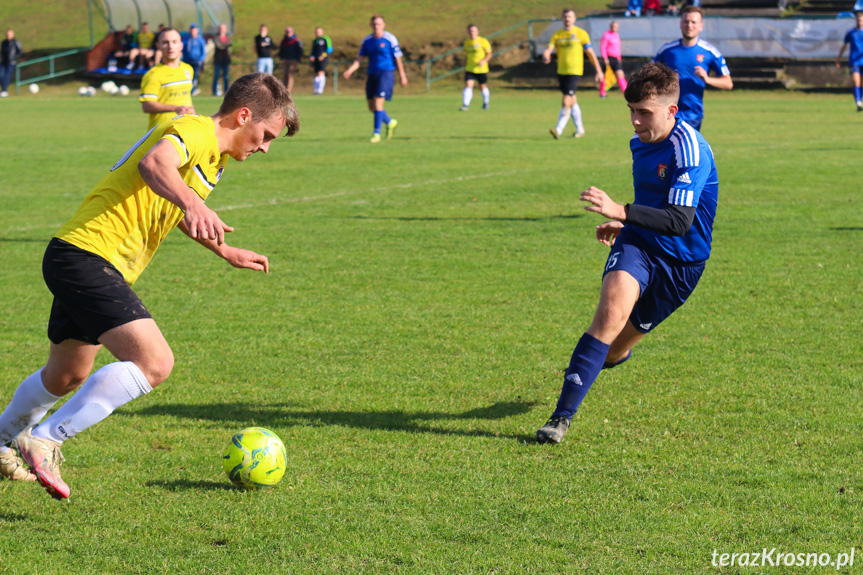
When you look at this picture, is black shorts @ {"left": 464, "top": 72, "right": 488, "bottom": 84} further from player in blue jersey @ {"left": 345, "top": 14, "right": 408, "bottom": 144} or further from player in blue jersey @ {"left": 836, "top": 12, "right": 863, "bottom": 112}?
player in blue jersey @ {"left": 836, "top": 12, "right": 863, "bottom": 112}

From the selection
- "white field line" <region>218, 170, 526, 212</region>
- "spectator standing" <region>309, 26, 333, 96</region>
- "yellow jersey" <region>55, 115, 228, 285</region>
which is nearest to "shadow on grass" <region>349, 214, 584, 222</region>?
"white field line" <region>218, 170, 526, 212</region>

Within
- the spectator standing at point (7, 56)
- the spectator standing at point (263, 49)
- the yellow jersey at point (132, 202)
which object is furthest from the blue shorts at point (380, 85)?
the spectator standing at point (7, 56)

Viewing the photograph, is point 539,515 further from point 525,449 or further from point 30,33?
point 30,33

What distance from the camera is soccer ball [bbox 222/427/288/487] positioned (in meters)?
3.98

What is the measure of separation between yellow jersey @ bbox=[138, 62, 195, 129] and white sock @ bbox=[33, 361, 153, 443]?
686 cm

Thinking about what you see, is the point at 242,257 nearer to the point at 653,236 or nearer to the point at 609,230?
the point at 609,230

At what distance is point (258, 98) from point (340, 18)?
46720 millimetres

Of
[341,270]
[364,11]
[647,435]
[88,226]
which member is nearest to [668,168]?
[647,435]

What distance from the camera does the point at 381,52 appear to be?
1872cm

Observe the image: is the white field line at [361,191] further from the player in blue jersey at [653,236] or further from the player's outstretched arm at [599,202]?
the player's outstretched arm at [599,202]

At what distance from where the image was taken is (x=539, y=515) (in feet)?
12.3

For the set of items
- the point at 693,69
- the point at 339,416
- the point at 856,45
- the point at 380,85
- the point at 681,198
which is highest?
the point at 856,45

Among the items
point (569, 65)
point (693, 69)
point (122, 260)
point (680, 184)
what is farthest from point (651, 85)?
point (569, 65)

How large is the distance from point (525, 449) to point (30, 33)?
50.5 m
